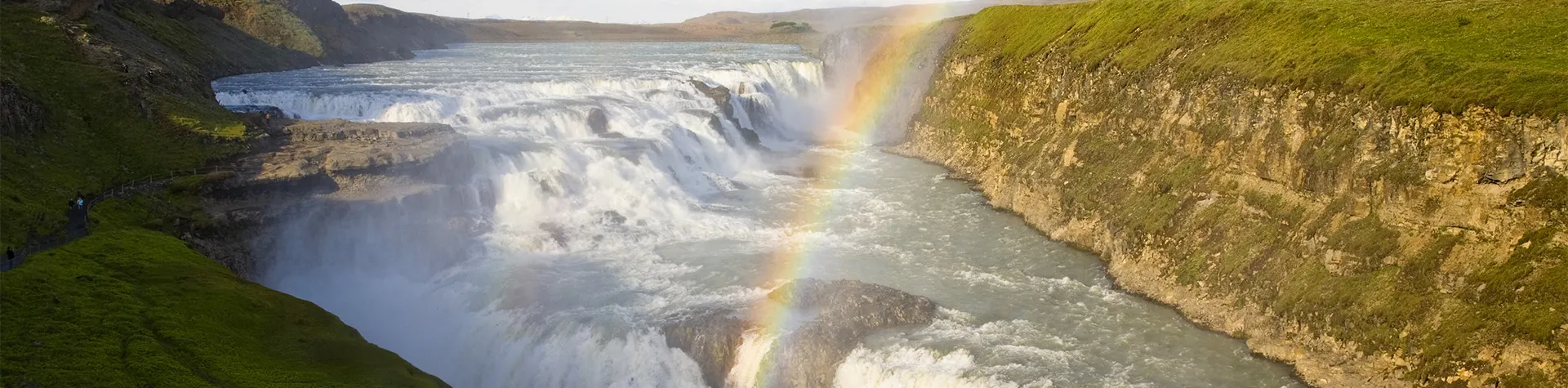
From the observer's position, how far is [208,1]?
88.9 metres

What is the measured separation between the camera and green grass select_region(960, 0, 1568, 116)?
2116 cm

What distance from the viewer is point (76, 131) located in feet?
99.7

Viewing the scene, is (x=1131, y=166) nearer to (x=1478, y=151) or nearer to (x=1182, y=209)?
(x=1182, y=209)

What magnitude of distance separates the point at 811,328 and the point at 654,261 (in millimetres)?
9997

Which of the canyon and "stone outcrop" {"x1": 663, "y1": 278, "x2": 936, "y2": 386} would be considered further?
"stone outcrop" {"x1": 663, "y1": 278, "x2": 936, "y2": 386}

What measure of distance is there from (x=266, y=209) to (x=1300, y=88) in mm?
31956

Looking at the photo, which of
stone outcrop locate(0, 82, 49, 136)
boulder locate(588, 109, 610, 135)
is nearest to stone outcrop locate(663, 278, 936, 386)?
stone outcrop locate(0, 82, 49, 136)

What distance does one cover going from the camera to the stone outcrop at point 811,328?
2209 centimetres

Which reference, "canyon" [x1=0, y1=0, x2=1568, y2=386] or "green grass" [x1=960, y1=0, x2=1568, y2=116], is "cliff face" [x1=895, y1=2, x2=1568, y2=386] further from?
"green grass" [x1=960, y1=0, x2=1568, y2=116]

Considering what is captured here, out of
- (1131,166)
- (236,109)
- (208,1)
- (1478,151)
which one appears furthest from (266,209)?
(208,1)

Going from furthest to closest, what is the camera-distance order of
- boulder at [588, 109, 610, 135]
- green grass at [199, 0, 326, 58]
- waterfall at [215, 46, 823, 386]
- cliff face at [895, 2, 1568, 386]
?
green grass at [199, 0, 326, 58], boulder at [588, 109, 610, 135], waterfall at [215, 46, 823, 386], cliff face at [895, 2, 1568, 386]

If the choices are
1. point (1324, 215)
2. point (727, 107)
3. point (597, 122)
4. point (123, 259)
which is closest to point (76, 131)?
point (123, 259)

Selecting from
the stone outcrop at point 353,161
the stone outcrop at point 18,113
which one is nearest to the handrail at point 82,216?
the stone outcrop at point 353,161

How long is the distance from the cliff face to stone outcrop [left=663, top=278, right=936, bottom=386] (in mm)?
8126
